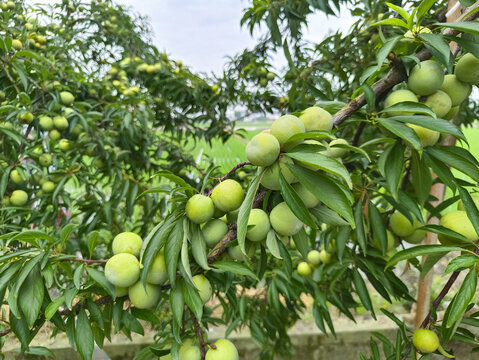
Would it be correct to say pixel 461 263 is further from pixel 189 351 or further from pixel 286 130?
pixel 189 351

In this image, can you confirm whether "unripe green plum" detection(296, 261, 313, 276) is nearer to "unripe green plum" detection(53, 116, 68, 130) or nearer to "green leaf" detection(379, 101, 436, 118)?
"green leaf" detection(379, 101, 436, 118)

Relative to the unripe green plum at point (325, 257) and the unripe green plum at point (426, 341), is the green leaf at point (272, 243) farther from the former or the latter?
the unripe green plum at point (325, 257)

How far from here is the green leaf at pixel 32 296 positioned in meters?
0.48

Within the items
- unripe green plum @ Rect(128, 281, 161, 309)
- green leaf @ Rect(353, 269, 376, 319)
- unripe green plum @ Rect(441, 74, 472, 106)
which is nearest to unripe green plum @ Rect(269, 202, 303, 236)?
unripe green plum @ Rect(128, 281, 161, 309)

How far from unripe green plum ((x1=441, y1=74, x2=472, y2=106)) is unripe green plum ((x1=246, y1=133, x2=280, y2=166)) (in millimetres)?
321

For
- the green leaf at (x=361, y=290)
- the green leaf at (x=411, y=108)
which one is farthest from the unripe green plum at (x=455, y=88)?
the green leaf at (x=361, y=290)

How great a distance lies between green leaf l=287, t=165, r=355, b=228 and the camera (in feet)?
1.24

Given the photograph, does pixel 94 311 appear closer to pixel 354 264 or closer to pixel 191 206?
pixel 191 206

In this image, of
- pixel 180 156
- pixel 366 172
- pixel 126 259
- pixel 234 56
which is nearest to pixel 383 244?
pixel 366 172

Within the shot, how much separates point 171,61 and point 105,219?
1.21 meters

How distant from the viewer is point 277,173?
0.42 m

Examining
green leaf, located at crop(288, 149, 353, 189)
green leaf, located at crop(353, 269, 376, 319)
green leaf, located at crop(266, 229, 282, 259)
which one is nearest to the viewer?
green leaf, located at crop(288, 149, 353, 189)

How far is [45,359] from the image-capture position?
57.4 inches

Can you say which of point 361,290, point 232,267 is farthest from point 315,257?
point 232,267
